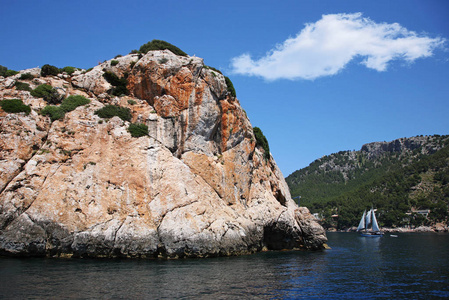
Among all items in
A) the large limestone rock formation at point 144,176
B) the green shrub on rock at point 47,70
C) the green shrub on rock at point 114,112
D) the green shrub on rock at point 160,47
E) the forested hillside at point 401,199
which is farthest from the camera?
the forested hillside at point 401,199

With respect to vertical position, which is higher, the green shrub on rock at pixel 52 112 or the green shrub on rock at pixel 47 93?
the green shrub on rock at pixel 47 93

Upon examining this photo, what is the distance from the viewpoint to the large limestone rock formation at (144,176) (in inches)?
1147

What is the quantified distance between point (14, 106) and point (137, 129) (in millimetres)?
12558

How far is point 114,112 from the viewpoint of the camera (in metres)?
38.0

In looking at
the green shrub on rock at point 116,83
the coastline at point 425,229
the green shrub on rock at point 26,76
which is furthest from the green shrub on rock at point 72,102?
the coastline at point 425,229

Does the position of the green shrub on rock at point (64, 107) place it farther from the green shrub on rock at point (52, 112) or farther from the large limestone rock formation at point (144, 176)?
the large limestone rock formation at point (144, 176)

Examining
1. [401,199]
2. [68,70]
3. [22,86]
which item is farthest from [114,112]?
[401,199]

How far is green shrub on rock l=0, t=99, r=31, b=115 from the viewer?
3375cm

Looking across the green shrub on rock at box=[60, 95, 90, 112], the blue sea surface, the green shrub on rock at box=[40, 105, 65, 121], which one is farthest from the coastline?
the green shrub on rock at box=[40, 105, 65, 121]

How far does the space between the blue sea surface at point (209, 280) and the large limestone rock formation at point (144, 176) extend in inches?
100

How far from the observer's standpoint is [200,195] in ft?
114

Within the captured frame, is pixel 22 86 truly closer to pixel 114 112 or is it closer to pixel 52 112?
pixel 52 112

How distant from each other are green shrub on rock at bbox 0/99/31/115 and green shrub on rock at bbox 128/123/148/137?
10.5 m

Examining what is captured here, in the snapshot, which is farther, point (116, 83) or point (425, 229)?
point (425, 229)
